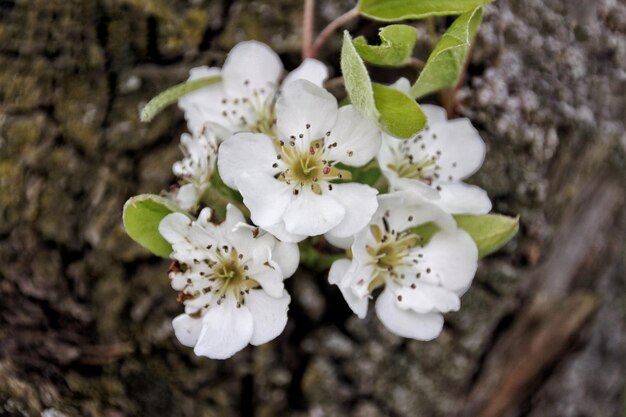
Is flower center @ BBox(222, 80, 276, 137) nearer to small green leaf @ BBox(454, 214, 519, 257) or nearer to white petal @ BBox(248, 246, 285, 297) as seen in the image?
white petal @ BBox(248, 246, 285, 297)

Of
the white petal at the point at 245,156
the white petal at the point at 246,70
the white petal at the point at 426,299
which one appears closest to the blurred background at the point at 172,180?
the white petal at the point at 246,70

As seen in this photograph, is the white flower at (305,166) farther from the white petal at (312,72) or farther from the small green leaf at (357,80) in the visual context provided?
the white petal at (312,72)

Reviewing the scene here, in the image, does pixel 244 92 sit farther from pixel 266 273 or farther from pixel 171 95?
pixel 266 273

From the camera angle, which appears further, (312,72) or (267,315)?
(312,72)

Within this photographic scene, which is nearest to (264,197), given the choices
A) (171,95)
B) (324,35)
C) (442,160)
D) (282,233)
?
(282,233)

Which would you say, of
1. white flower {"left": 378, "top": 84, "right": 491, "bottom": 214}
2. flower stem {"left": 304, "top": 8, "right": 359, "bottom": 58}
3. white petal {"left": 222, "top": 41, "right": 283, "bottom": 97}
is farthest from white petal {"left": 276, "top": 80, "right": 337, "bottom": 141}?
flower stem {"left": 304, "top": 8, "right": 359, "bottom": 58}

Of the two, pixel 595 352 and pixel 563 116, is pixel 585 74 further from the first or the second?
pixel 595 352

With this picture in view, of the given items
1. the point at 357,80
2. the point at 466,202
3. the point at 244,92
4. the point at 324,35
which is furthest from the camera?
the point at 324,35

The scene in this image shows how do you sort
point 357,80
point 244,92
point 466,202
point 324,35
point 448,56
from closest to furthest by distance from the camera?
point 357,80 → point 448,56 → point 466,202 → point 244,92 → point 324,35
